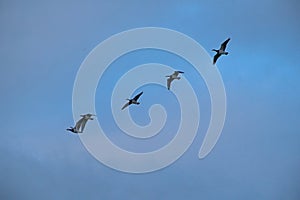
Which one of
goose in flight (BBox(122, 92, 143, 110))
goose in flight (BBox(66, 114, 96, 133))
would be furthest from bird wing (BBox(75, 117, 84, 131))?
goose in flight (BBox(122, 92, 143, 110))

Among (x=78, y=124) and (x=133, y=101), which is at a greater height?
(x=133, y=101)

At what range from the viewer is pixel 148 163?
2295 mm

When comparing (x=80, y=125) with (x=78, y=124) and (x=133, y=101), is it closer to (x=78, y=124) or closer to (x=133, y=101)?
(x=78, y=124)

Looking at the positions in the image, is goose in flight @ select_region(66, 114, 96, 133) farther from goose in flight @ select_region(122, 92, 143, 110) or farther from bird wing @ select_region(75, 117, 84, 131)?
goose in flight @ select_region(122, 92, 143, 110)

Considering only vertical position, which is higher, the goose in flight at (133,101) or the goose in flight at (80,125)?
the goose in flight at (133,101)

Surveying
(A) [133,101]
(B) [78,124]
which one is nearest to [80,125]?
(B) [78,124]

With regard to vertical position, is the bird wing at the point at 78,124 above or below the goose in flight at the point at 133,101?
below

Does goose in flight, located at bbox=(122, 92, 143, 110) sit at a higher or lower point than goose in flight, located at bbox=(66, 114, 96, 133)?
higher

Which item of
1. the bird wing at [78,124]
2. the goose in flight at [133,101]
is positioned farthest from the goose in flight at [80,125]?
the goose in flight at [133,101]

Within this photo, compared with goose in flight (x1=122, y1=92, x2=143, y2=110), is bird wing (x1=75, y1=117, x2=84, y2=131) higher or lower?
lower

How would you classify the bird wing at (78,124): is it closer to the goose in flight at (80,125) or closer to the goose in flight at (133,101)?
the goose in flight at (80,125)

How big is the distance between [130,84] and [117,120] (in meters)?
0.22
